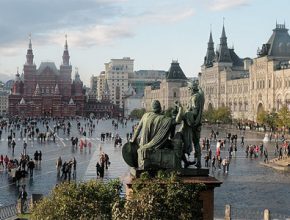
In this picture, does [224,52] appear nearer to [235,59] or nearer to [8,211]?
[235,59]

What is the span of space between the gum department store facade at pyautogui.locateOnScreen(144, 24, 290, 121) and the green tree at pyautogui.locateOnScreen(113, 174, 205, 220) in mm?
85834

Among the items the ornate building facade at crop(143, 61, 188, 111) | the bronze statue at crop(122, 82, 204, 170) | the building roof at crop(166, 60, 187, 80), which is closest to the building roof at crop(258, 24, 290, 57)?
→ the ornate building facade at crop(143, 61, 188, 111)

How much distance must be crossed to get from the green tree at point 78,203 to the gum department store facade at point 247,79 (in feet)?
283

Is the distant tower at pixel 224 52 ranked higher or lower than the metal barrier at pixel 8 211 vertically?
higher

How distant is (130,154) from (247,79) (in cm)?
10794

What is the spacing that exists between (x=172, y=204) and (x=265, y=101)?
319ft

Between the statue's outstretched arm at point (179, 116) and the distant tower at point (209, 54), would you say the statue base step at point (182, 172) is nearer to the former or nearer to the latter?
the statue's outstretched arm at point (179, 116)

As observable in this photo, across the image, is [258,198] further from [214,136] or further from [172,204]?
[214,136]

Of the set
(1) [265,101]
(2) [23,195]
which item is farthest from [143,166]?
(1) [265,101]

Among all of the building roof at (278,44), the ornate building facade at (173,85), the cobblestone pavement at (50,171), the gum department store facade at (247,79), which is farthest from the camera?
the ornate building facade at (173,85)

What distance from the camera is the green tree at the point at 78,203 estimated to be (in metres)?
10.6

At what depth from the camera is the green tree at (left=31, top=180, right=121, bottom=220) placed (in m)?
10.6

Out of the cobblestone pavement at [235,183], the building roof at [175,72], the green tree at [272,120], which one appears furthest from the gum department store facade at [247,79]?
the cobblestone pavement at [235,183]

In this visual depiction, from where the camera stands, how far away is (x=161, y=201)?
10500 millimetres
